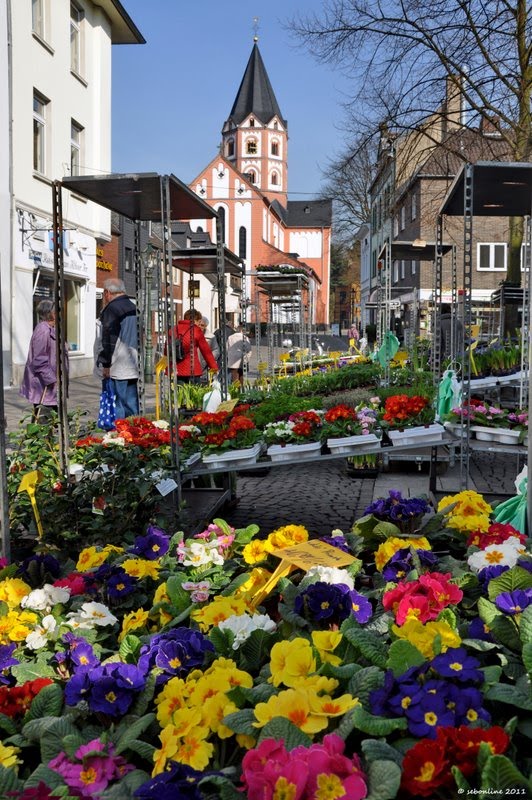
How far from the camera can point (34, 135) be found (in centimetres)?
1912

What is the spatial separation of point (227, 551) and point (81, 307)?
20780 mm

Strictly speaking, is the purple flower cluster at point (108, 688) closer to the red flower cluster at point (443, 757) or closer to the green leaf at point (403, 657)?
the green leaf at point (403, 657)

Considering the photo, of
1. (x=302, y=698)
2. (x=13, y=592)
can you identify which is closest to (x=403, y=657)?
(x=302, y=698)

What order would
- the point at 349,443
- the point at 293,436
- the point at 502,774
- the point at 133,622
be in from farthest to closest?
the point at 293,436 → the point at 349,443 → the point at 133,622 → the point at 502,774

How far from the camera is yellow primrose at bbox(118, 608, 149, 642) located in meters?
2.28

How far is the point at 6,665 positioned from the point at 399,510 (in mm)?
1460

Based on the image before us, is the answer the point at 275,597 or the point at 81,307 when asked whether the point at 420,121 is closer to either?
the point at 81,307

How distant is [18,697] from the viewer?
1974mm

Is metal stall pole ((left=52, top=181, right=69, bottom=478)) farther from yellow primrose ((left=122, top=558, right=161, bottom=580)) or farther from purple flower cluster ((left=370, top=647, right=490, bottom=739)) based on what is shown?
purple flower cluster ((left=370, top=647, right=490, bottom=739))

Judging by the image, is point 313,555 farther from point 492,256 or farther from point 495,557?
point 492,256

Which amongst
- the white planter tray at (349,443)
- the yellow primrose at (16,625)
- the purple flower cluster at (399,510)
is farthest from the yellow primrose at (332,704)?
the white planter tray at (349,443)

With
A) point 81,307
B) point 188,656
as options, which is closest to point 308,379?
point 188,656

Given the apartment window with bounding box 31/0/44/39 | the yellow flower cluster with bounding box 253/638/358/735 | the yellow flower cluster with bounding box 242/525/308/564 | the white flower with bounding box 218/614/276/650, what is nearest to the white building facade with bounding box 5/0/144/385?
the apartment window with bounding box 31/0/44/39

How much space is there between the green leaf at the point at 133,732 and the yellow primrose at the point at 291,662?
0.27m
